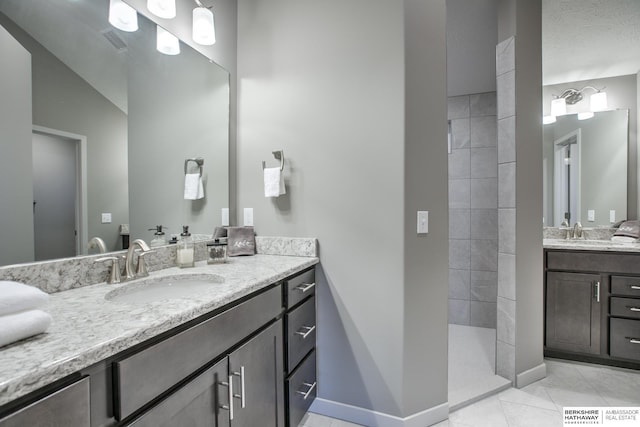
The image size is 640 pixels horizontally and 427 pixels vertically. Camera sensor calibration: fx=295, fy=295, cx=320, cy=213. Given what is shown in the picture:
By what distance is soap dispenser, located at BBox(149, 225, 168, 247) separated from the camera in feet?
4.96

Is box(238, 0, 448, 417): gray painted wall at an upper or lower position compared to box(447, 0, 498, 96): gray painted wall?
lower

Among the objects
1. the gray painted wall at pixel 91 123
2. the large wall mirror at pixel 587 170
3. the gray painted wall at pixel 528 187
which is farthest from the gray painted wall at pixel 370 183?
the large wall mirror at pixel 587 170

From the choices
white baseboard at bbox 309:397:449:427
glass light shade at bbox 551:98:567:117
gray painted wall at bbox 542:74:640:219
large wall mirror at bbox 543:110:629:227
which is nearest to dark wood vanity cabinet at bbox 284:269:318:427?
white baseboard at bbox 309:397:449:427

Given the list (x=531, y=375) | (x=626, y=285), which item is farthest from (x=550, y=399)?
(x=626, y=285)

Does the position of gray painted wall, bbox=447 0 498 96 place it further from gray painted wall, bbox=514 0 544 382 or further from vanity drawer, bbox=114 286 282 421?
vanity drawer, bbox=114 286 282 421

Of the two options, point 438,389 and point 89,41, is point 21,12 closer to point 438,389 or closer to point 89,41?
point 89,41

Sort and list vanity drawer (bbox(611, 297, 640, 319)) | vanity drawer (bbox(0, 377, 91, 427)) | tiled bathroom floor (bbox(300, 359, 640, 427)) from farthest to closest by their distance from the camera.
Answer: vanity drawer (bbox(611, 297, 640, 319)), tiled bathroom floor (bbox(300, 359, 640, 427)), vanity drawer (bbox(0, 377, 91, 427))

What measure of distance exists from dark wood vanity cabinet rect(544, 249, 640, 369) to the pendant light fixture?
9.57ft

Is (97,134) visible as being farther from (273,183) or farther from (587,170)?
Result: (587,170)

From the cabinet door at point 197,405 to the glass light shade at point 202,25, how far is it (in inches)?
65.3

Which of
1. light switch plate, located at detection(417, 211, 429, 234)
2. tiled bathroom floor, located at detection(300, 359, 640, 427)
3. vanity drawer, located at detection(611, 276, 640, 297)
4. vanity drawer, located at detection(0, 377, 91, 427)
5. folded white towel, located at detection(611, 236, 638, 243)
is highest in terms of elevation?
light switch plate, located at detection(417, 211, 429, 234)

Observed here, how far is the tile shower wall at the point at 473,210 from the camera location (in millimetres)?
3133

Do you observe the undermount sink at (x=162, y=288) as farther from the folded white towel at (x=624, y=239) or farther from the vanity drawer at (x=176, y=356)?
the folded white towel at (x=624, y=239)

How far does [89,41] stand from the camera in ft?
4.07
